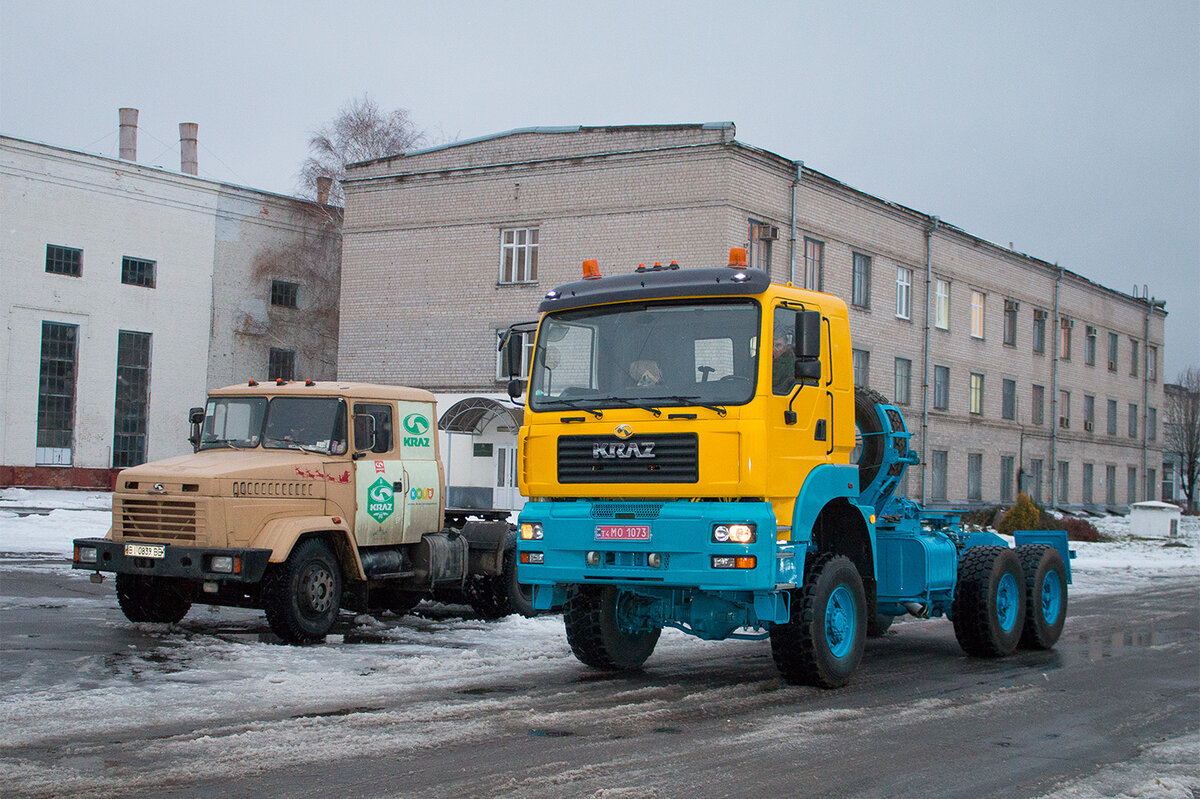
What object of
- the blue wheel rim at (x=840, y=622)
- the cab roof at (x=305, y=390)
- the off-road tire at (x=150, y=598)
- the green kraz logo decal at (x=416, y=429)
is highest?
the cab roof at (x=305, y=390)

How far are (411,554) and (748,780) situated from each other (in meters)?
7.33

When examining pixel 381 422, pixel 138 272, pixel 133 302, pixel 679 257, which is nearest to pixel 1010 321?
pixel 679 257

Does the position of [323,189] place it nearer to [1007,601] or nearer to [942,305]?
[942,305]

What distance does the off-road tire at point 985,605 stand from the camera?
480 inches

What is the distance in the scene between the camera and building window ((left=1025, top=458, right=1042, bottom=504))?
50.5m

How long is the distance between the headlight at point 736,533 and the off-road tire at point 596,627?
1596mm

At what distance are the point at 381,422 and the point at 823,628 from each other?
542 centimetres

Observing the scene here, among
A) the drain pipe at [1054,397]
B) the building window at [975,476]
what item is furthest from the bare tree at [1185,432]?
the building window at [975,476]

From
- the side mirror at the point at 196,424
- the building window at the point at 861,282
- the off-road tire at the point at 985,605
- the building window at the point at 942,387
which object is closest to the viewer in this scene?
the off-road tire at the point at 985,605

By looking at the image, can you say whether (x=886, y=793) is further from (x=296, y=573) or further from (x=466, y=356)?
(x=466, y=356)

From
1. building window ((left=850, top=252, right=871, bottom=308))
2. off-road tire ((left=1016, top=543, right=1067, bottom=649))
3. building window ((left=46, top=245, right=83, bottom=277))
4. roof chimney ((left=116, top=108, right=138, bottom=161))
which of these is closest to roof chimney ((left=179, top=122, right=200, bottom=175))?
roof chimney ((left=116, top=108, right=138, bottom=161))

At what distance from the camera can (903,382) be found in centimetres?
4194

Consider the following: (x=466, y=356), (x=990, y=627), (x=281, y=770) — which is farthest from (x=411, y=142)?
(x=281, y=770)

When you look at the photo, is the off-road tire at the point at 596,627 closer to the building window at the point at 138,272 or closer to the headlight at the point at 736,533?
the headlight at the point at 736,533
